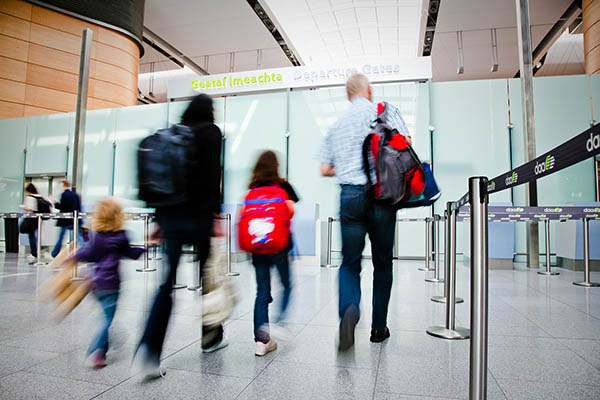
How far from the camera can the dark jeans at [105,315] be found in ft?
6.83

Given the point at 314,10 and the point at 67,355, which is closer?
the point at 67,355

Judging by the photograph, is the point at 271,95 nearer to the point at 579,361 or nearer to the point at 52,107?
A: the point at 52,107

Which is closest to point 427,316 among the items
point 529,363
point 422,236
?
point 529,363

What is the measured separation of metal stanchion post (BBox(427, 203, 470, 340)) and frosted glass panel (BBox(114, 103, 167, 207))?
9112 mm

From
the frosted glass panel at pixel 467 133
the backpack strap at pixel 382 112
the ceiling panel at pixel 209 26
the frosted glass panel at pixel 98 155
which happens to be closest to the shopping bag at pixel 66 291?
the backpack strap at pixel 382 112

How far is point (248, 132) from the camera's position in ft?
32.0

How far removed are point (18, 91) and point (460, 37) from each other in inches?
548

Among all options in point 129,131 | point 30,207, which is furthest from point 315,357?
point 129,131

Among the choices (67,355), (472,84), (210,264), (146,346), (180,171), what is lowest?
(67,355)

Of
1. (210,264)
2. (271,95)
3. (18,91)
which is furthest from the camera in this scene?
(18,91)

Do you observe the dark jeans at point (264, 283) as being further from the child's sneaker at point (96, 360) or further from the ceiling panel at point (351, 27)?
A: the ceiling panel at point (351, 27)

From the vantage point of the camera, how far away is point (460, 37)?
533 inches

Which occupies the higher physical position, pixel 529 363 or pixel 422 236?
pixel 422 236

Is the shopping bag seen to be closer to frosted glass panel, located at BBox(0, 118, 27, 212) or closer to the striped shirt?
the striped shirt
